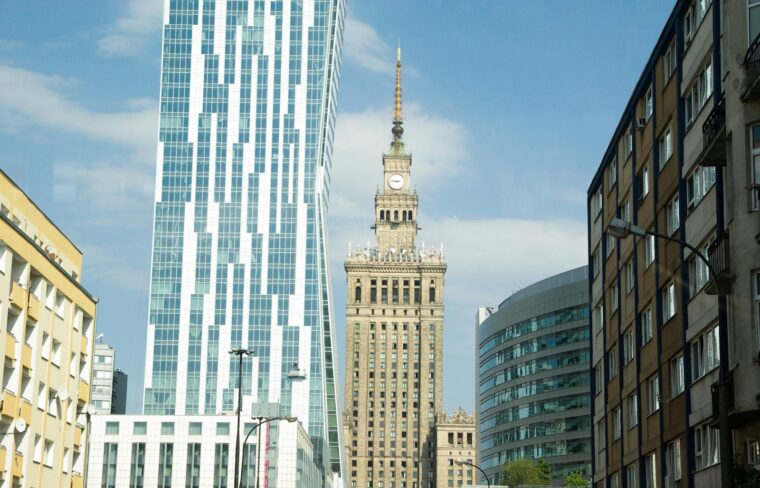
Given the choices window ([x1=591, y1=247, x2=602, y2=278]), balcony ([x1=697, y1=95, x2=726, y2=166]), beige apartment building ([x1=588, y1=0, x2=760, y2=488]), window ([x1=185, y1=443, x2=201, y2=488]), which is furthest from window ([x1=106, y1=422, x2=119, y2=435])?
balcony ([x1=697, y1=95, x2=726, y2=166])

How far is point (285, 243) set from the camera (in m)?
Result: 184

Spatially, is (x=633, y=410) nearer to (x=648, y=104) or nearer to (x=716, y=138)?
(x=648, y=104)

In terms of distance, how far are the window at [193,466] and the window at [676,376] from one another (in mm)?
86846

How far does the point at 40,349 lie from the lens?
57406 millimetres

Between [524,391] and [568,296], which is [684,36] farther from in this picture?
[524,391]

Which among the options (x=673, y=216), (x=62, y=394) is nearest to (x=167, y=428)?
(x=62, y=394)

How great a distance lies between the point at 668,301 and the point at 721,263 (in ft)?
37.8

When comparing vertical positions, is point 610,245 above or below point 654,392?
above

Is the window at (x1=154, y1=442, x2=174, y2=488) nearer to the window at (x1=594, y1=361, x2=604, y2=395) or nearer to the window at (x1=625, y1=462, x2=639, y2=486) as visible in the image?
the window at (x1=594, y1=361, x2=604, y2=395)

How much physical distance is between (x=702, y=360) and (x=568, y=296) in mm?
112879

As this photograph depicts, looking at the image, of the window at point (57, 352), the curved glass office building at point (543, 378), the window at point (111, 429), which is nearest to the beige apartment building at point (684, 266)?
the window at point (57, 352)

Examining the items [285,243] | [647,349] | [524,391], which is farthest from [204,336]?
[647,349]

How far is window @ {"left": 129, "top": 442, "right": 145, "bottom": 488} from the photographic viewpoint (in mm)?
126188

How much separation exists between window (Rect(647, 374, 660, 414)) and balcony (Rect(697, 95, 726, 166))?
13601mm
